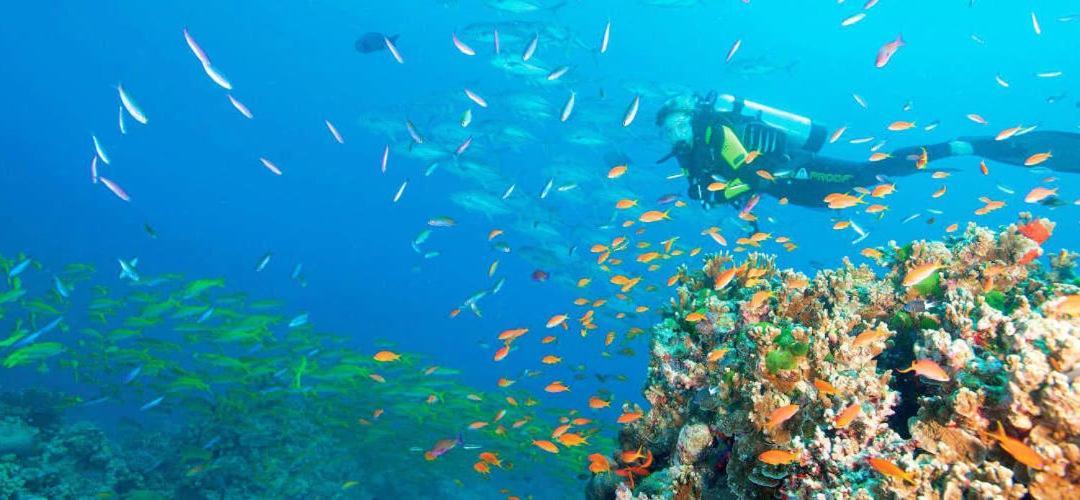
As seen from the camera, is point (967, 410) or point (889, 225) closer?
point (967, 410)

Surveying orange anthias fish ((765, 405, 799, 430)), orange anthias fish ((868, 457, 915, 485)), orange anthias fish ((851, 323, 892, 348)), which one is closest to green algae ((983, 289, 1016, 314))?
orange anthias fish ((851, 323, 892, 348))

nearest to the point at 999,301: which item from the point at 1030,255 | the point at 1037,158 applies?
the point at 1030,255

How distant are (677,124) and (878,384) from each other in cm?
656

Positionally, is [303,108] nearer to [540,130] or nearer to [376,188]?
[376,188]

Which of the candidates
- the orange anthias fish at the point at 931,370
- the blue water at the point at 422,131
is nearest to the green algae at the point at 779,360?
the orange anthias fish at the point at 931,370

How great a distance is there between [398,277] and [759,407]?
7340 centimetres

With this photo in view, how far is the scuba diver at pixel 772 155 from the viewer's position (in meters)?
7.61

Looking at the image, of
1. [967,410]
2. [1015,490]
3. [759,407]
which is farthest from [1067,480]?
[759,407]

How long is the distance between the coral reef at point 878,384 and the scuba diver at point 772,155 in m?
2.87

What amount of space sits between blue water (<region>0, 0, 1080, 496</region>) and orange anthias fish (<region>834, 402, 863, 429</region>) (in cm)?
2296

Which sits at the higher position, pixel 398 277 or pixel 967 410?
pixel 967 410

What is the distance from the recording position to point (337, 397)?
502 inches

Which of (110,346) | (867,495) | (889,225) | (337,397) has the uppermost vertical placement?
(867,495)

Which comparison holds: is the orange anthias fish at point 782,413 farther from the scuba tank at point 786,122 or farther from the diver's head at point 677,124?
the scuba tank at point 786,122
